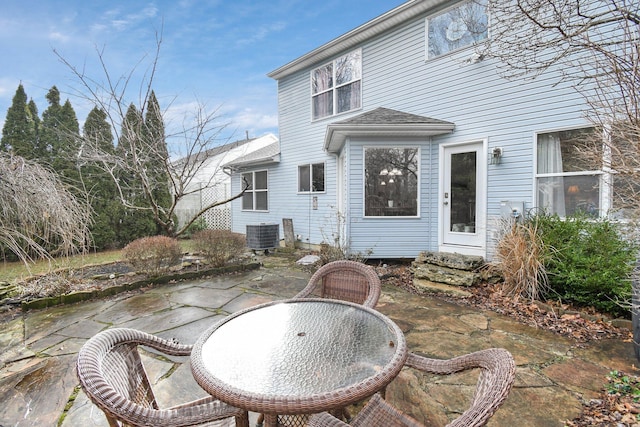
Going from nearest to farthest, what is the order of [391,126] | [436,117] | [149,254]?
[149,254]
[391,126]
[436,117]

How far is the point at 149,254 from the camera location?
5621 millimetres

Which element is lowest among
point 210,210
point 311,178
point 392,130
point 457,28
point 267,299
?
point 267,299

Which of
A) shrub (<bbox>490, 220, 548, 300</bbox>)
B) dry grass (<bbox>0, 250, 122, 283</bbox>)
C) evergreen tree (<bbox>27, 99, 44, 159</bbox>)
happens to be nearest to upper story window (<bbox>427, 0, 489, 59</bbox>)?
shrub (<bbox>490, 220, 548, 300</bbox>)

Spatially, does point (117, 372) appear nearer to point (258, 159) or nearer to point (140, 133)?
point (140, 133)

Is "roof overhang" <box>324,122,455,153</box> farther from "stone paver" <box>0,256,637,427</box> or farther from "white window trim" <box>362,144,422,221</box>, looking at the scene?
"stone paver" <box>0,256,637,427</box>

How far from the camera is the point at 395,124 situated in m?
6.21

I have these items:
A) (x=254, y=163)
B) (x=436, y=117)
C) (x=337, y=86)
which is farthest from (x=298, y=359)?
(x=254, y=163)

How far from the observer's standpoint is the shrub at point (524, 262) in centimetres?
418

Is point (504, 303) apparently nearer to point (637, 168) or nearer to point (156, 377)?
point (637, 168)

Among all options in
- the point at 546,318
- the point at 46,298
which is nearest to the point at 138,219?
the point at 46,298

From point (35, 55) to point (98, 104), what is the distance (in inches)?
71.8

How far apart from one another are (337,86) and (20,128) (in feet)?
33.4

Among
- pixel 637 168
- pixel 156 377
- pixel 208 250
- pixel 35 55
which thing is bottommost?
pixel 156 377

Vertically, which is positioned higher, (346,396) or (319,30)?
(319,30)
